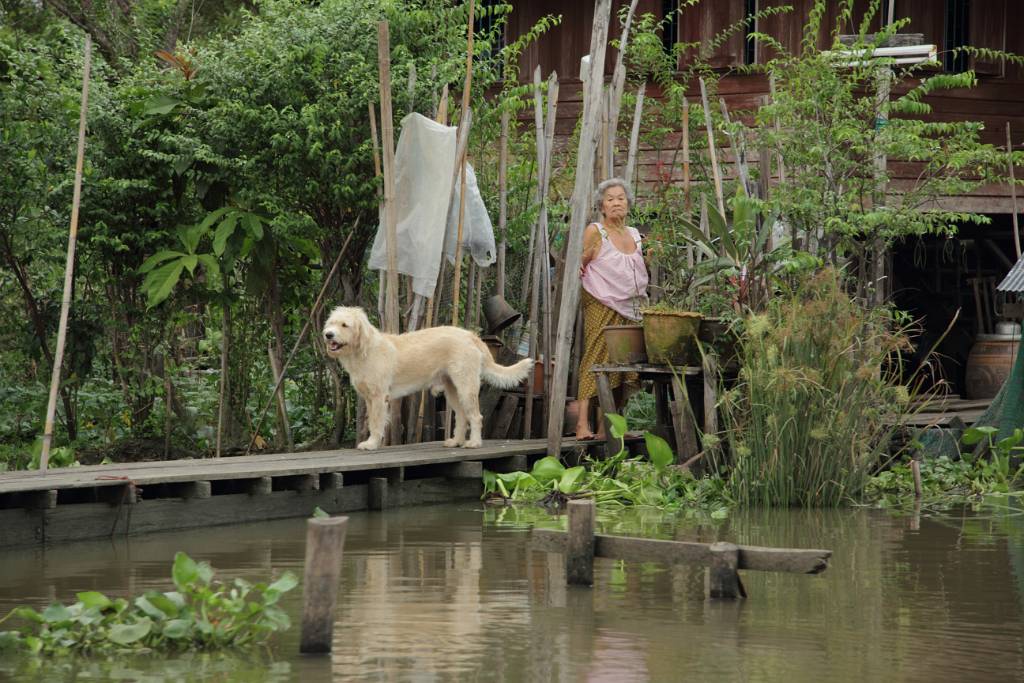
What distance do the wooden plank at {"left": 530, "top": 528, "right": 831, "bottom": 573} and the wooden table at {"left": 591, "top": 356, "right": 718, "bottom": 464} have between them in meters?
3.16

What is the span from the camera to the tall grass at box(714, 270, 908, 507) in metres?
8.81

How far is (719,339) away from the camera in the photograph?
9.74 metres

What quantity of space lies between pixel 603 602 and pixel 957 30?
36.9 ft

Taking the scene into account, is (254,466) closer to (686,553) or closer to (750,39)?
(686,553)

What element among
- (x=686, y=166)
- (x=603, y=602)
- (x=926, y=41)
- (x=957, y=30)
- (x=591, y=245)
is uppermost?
(x=957, y=30)

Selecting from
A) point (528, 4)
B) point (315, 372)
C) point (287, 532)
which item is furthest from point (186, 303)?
point (528, 4)

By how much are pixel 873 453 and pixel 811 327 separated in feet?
3.10

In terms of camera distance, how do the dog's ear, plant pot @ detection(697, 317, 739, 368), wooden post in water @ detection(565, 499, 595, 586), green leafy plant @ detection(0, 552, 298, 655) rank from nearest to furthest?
1. green leafy plant @ detection(0, 552, 298, 655)
2. wooden post in water @ detection(565, 499, 595, 586)
3. the dog's ear
4. plant pot @ detection(697, 317, 739, 368)

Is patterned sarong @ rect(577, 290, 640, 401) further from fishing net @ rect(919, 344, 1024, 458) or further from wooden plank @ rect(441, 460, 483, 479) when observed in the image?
fishing net @ rect(919, 344, 1024, 458)

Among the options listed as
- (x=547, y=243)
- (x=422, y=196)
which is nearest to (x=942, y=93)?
(x=547, y=243)

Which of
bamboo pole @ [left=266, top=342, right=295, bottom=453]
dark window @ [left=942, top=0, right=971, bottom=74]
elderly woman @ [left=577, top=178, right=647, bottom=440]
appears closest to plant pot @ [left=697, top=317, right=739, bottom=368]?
elderly woman @ [left=577, top=178, right=647, bottom=440]

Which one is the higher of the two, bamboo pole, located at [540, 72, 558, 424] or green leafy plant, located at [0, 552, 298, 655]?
bamboo pole, located at [540, 72, 558, 424]

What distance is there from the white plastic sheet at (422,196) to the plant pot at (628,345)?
1393 millimetres

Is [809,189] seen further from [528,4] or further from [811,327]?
[528,4]
